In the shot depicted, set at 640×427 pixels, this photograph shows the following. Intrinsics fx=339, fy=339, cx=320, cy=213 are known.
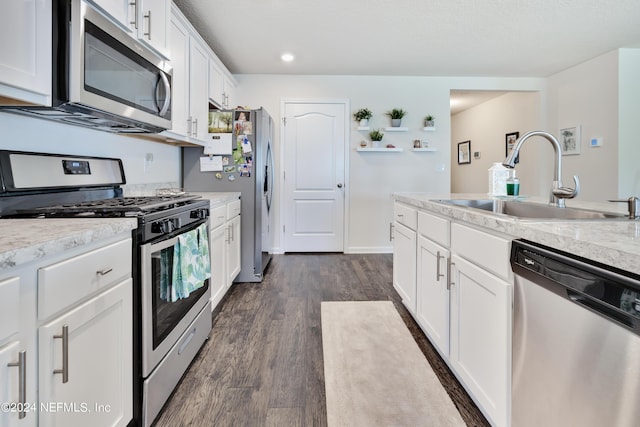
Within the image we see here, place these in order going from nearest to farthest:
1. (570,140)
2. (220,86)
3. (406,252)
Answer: (406,252)
(220,86)
(570,140)

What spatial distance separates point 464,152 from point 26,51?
6.97 metres

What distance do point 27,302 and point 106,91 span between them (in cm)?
105

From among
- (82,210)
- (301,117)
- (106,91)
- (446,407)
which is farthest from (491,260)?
(301,117)

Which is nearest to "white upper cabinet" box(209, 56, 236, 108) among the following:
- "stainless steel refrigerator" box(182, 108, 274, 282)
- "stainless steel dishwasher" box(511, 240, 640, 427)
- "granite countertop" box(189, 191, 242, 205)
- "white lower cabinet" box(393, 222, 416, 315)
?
"stainless steel refrigerator" box(182, 108, 274, 282)

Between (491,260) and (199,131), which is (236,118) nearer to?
(199,131)

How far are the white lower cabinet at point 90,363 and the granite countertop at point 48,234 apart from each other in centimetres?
20

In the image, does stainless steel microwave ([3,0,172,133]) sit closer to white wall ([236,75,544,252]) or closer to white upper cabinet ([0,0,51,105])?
white upper cabinet ([0,0,51,105])

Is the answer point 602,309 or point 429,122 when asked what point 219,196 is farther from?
point 429,122

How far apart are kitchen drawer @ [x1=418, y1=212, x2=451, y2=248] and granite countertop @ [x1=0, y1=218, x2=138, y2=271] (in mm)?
1410

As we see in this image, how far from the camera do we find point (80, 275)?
98 cm

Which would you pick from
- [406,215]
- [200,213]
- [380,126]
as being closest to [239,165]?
[200,213]

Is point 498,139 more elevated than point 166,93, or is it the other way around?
point 498,139

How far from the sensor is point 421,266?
2.12m

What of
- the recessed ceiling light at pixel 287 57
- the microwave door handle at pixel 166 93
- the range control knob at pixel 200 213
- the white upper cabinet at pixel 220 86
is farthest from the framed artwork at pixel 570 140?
the microwave door handle at pixel 166 93
